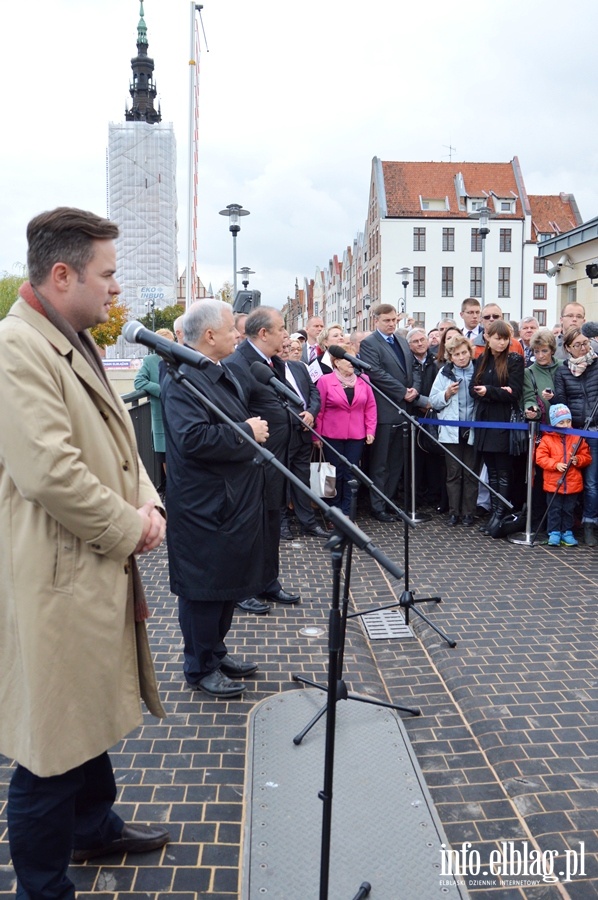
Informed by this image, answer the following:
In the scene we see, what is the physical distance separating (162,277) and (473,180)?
27490mm

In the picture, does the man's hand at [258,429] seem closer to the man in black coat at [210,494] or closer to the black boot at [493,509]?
the man in black coat at [210,494]

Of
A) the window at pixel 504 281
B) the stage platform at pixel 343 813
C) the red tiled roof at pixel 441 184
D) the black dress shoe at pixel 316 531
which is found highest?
the red tiled roof at pixel 441 184

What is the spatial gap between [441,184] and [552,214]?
1036 cm

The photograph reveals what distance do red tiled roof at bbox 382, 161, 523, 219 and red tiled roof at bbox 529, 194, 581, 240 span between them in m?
3.03

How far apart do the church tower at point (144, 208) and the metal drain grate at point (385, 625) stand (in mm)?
52055

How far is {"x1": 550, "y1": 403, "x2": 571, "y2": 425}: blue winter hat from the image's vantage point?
7.73 meters

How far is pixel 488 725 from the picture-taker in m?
4.00

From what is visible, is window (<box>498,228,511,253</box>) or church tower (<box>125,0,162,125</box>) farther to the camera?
church tower (<box>125,0,162,125</box>)

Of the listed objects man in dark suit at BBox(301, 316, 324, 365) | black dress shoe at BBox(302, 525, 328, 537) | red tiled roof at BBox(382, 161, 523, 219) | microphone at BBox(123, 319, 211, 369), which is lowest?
black dress shoe at BBox(302, 525, 328, 537)

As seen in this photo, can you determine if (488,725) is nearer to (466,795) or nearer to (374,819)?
(466,795)

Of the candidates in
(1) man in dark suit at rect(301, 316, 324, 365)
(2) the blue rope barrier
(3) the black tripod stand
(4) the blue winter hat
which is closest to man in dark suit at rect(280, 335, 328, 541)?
(1) man in dark suit at rect(301, 316, 324, 365)

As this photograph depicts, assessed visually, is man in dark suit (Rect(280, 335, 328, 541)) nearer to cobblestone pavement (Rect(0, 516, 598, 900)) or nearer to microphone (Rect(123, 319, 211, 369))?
cobblestone pavement (Rect(0, 516, 598, 900))

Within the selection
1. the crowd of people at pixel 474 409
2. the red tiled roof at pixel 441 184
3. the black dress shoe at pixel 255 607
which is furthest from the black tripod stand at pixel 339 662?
the red tiled roof at pixel 441 184

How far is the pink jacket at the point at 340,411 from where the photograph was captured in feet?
28.5
